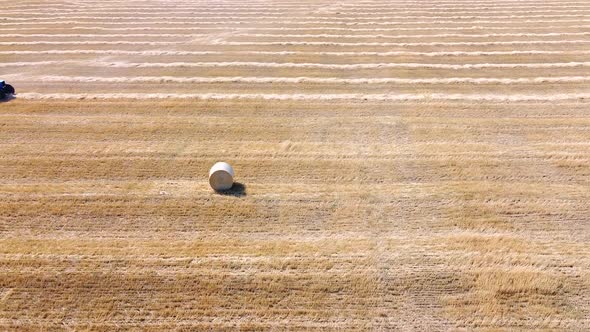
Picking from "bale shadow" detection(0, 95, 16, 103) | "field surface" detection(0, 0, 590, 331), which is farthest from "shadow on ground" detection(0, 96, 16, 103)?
"field surface" detection(0, 0, 590, 331)

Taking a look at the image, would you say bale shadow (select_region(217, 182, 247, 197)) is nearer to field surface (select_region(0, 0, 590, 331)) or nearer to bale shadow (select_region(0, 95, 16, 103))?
field surface (select_region(0, 0, 590, 331))

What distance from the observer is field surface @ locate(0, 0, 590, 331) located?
23.6ft

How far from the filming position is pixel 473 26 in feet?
73.5

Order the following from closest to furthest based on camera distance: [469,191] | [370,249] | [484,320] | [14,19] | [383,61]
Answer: [484,320] < [370,249] < [469,191] < [383,61] < [14,19]

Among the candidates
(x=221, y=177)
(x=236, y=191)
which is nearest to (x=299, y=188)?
(x=236, y=191)

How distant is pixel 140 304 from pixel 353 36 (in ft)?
54.9

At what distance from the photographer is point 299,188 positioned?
9.92 m

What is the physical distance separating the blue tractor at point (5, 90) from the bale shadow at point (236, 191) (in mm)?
8874

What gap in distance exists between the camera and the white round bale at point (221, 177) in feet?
31.2

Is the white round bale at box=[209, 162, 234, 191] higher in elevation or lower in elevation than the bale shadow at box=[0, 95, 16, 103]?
lower

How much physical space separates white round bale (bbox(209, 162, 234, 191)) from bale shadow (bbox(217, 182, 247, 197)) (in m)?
0.08

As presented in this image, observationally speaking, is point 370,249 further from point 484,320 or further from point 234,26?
point 234,26

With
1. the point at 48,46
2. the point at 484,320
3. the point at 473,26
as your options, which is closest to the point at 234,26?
the point at 48,46

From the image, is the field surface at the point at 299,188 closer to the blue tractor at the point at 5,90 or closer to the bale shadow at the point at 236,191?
the bale shadow at the point at 236,191
